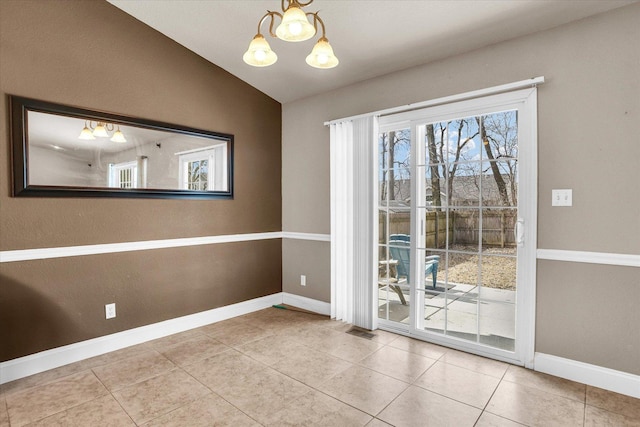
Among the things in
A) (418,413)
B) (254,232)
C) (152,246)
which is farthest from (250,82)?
(418,413)

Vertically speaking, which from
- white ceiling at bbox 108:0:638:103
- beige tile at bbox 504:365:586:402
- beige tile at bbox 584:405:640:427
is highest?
white ceiling at bbox 108:0:638:103

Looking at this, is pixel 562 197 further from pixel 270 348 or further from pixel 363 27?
pixel 270 348

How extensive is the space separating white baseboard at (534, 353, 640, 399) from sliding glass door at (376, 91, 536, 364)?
0.47 ft

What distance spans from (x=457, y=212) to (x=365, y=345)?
4.70ft

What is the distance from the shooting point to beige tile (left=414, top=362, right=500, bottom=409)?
89.4 inches

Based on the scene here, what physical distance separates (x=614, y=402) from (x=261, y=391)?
7.44ft

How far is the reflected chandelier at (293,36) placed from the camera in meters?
1.84

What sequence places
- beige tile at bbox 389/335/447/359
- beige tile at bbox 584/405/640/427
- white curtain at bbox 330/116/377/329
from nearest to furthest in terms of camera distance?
beige tile at bbox 584/405/640/427, beige tile at bbox 389/335/447/359, white curtain at bbox 330/116/377/329

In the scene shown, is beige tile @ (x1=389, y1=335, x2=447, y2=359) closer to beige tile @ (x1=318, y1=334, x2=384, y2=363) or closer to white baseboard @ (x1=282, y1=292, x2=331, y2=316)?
beige tile @ (x1=318, y1=334, x2=384, y2=363)

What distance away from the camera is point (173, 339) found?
3.29 metres

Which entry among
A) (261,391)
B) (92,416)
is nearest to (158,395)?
(92,416)

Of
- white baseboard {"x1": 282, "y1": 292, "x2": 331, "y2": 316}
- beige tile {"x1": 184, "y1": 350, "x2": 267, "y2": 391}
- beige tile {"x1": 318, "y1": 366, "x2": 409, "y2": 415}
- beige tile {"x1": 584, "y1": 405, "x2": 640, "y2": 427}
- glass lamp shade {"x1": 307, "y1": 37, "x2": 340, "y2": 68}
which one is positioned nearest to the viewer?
beige tile {"x1": 584, "y1": 405, "x2": 640, "y2": 427}

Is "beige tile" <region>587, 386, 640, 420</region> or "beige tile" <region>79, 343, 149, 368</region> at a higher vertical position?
"beige tile" <region>587, 386, 640, 420</region>

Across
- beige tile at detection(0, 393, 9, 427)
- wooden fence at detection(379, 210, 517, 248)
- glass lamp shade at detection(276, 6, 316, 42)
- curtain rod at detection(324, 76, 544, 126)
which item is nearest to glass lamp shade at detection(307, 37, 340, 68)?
glass lamp shade at detection(276, 6, 316, 42)
